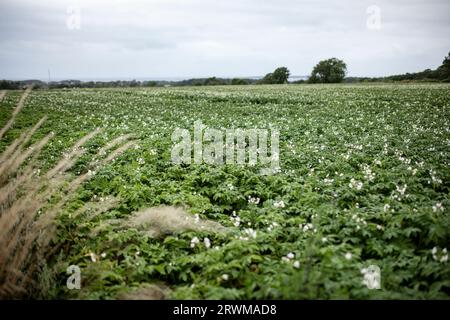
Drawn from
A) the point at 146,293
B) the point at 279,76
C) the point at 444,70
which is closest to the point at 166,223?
the point at 146,293

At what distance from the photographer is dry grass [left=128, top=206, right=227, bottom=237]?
5832 millimetres

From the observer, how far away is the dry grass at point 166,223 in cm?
583

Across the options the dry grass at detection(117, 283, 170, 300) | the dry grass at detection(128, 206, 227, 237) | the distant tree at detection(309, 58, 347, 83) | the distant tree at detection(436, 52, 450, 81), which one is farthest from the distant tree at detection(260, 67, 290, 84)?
the dry grass at detection(117, 283, 170, 300)

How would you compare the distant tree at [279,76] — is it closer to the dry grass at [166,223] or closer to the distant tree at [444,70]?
the distant tree at [444,70]

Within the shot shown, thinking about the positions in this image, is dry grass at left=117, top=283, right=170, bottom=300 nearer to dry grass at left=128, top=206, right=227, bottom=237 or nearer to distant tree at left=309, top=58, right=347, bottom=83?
dry grass at left=128, top=206, right=227, bottom=237

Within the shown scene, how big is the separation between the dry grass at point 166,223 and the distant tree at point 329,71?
338 ft

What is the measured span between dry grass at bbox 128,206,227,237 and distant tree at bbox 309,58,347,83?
103 metres

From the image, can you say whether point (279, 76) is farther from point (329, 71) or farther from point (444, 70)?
point (444, 70)

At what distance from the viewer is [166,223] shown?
591cm

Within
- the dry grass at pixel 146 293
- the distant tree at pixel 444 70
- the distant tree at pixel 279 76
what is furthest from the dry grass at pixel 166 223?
the distant tree at pixel 279 76

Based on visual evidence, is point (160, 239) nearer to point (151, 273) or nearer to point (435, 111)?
point (151, 273)

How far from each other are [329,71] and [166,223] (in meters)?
107
